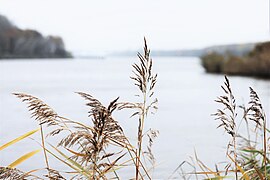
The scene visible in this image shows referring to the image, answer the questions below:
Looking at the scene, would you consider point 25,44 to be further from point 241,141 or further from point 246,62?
point 241,141

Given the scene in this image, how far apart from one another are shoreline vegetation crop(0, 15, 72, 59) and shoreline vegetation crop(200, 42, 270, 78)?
44.3 ft

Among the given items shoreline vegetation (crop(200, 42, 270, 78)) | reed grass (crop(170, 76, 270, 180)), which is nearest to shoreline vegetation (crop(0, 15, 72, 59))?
shoreline vegetation (crop(200, 42, 270, 78))

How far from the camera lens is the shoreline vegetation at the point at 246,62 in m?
13.2

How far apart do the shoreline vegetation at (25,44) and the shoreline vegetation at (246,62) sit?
13513 mm

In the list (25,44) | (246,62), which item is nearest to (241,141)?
(246,62)

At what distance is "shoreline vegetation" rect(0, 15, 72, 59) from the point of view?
2691cm

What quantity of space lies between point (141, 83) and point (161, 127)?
4.41 meters

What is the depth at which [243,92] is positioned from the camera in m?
9.36

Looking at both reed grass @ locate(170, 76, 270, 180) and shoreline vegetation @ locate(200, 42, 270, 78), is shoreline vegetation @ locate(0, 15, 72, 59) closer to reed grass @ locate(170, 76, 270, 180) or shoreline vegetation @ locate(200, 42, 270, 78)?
shoreline vegetation @ locate(200, 42, 270, 78)

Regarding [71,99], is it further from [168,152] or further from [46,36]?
[46,36]

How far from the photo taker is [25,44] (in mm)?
26766

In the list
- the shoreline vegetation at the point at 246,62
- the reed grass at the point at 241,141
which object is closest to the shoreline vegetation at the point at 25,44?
the shoreline vegetation at the point at 246,62

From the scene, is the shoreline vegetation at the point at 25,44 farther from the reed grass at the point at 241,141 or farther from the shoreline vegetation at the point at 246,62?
the reed grass at the point at 241,141

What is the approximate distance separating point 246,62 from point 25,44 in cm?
1586
